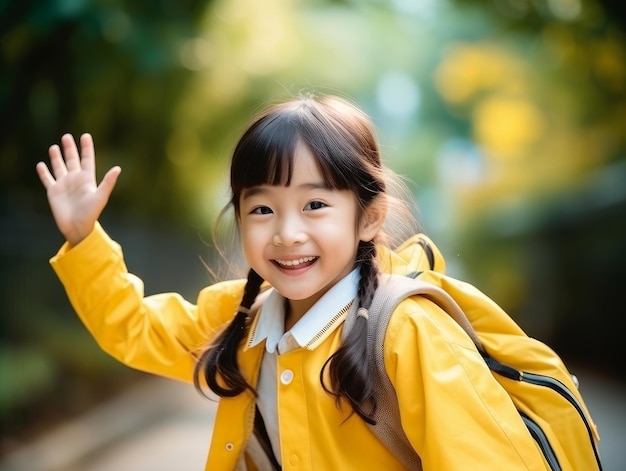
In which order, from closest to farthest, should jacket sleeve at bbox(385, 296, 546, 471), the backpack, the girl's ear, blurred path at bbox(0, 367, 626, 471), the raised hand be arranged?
jacket sleeve at bbox(385, 296, 546, 471)
the backpack
the girl's ear
the raised hand
blurred path at bbox(0, 367, 626, 471)

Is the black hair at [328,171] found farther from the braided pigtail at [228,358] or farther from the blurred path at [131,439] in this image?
the blurred path at [131,439]

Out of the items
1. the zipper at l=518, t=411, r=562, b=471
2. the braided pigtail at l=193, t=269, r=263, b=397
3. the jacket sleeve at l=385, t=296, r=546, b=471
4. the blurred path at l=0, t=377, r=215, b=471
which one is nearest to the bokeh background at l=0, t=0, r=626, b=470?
the blurred path at l=0, t=377, r=215, b=471

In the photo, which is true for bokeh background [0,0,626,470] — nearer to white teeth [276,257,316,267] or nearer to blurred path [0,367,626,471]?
blurred path [0,367,626,471]

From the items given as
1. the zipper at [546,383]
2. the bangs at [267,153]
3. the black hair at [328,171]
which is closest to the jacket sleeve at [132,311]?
the black hair at [328,171]

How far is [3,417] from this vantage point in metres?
4.22

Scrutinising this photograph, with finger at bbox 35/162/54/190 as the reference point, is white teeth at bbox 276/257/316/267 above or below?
below

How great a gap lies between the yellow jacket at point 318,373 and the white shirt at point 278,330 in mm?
19

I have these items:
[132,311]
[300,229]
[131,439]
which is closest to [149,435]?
[131,439]

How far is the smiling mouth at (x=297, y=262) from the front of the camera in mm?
1596

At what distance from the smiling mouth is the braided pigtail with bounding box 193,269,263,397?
232mm

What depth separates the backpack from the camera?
4.80ft

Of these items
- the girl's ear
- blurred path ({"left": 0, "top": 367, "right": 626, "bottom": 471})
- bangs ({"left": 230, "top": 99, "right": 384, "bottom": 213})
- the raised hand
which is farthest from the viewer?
blurred path ({"left": 0, "top": 367, "right": 626, "bottom": 471})

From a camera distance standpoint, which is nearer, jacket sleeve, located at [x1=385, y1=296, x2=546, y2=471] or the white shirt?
jacket sleeve, located at [x1=385, y1=296, x2=546, y2=471]

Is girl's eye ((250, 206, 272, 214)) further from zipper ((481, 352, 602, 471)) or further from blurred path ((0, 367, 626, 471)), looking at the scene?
blurred path ((0, 367, 626, 471))
